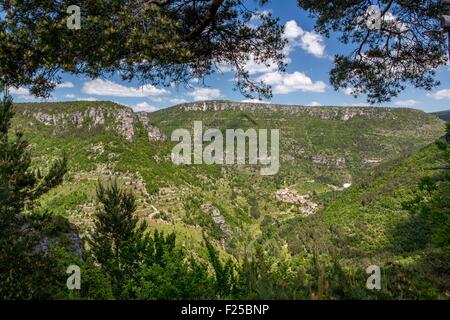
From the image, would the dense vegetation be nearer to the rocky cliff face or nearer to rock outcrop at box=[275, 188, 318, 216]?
the rocky cliff face

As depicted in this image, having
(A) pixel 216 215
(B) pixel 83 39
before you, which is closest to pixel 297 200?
(A) pixel 216 215

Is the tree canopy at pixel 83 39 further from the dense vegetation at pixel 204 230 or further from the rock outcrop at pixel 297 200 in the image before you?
the rock outcrop at pixel 297 200

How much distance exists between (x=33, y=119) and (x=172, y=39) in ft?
629

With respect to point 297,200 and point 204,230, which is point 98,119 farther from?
point 204,230

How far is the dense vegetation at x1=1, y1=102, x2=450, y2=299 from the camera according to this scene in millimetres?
4574

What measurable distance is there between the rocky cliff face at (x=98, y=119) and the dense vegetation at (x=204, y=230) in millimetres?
1413

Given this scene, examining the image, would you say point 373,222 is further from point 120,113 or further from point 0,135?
point 120,113

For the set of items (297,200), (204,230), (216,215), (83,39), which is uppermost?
(83,39)

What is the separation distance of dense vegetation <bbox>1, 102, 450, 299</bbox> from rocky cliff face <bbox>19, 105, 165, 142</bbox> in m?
1.41

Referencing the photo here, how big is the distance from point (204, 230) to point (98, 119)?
12604cm

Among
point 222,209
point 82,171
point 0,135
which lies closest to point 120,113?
point 82,171

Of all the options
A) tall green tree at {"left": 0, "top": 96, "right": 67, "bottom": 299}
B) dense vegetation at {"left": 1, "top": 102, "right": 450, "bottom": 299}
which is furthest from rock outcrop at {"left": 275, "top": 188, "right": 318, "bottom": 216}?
tall green tree at {"left": 0, "top": 96, "right": 67, "bottom": 299}

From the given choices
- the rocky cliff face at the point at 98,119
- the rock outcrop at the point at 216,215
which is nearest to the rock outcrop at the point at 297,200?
the rock outcrop at the point at 216,215

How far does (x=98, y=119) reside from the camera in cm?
15712
